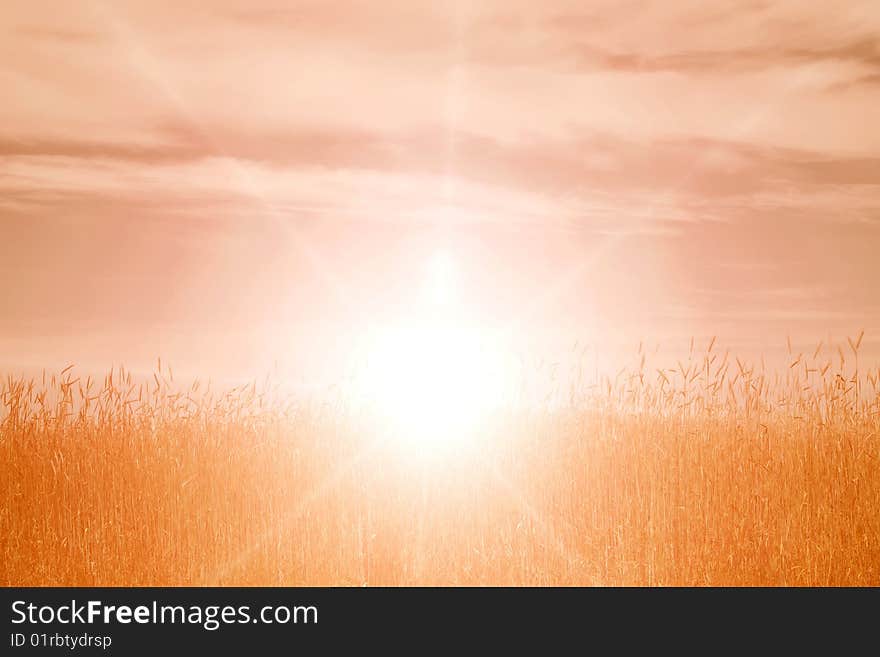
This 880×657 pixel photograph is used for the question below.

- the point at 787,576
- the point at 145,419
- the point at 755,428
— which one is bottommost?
the point at 787,576

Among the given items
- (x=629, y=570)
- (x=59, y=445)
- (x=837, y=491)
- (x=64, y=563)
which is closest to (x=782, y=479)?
(x=837, y=491)

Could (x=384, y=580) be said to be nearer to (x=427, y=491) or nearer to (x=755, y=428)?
(x=427, y=491)

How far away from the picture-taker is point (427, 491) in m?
6.44

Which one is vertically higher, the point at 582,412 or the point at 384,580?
the point at 582,412

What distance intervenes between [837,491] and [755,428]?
1.04m

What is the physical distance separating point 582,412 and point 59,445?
5.15 metres

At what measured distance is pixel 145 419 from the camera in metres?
7.97
